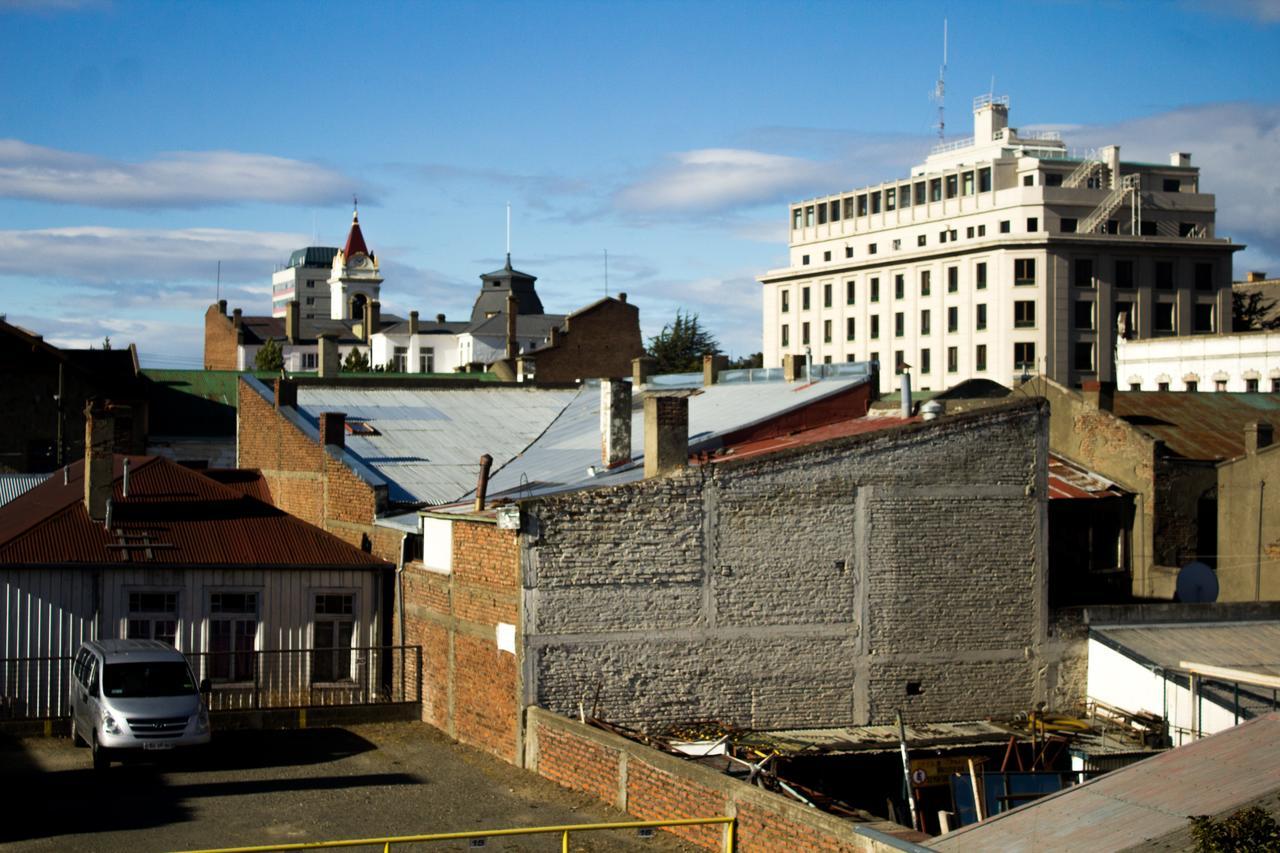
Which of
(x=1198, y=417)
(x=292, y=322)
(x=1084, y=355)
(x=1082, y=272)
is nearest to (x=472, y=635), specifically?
(x=1198, y=417)

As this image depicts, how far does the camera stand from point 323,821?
19.9 metres

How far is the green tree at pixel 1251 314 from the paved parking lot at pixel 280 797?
94.2 m

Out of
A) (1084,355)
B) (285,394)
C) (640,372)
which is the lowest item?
(285,394)

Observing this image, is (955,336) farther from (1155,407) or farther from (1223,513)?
(1223,513)

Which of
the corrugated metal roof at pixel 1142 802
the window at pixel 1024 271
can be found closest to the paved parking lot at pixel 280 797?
the corrugated metal roof at pixel 1142 802

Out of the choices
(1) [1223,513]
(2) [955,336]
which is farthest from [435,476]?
(2) [955,336]

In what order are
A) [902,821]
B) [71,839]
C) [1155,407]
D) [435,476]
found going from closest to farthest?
[71,839]
[902,821]
[435,476]
[1155,407]

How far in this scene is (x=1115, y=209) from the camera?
344ft

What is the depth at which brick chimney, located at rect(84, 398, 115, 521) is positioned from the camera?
2805cm

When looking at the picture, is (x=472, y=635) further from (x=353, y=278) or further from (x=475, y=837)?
(x=353, y=278)

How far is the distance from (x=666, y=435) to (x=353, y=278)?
553ft

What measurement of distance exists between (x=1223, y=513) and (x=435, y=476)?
17593mm

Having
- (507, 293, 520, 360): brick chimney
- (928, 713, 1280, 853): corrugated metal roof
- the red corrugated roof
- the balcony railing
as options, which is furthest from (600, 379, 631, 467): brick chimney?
(507, 293, 520, 360): brick chimney

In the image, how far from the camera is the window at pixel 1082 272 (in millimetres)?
103312
